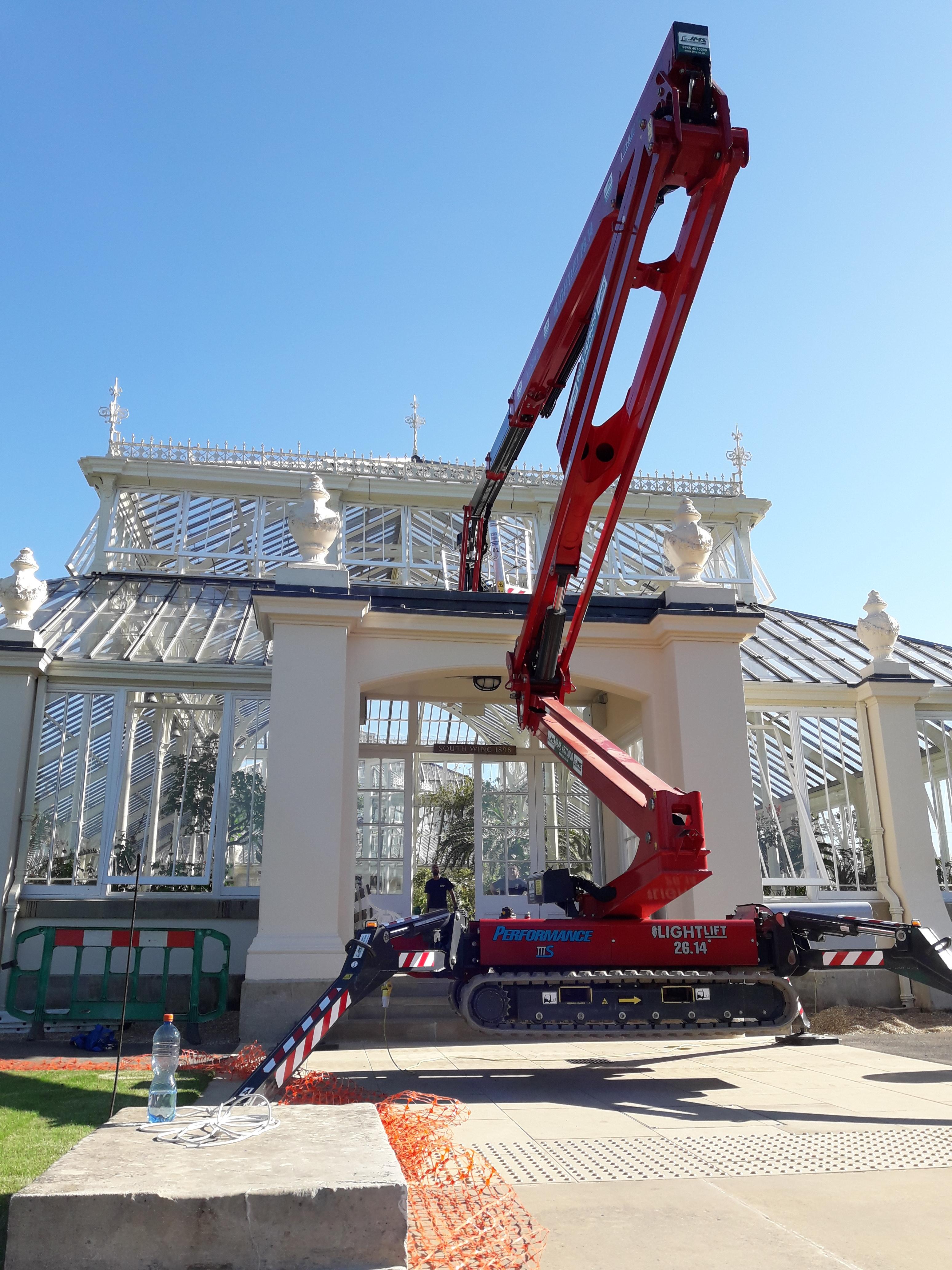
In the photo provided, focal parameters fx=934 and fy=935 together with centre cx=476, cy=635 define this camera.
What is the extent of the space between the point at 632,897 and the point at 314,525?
5.91 metres

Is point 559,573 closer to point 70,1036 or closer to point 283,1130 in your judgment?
point 283,1130

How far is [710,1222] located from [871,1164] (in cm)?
136

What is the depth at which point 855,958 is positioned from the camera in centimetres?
798

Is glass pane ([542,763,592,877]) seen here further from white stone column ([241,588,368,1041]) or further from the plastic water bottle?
the plastic water bottle

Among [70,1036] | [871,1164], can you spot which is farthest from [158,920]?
[871,1164]

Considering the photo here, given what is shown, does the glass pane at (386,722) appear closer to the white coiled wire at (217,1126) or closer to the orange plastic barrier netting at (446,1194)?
the orange plastic barrier netting at (446,1194)

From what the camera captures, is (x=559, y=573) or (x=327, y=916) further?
(x=327, y=916)

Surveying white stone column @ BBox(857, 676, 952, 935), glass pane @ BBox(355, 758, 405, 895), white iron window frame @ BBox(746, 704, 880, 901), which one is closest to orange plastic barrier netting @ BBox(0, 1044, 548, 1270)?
glass pane @ BBox(355, 758, 405, 895)

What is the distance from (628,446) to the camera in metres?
7.70

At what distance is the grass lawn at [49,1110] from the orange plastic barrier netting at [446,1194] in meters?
1.13

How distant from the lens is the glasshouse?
35.0 ft

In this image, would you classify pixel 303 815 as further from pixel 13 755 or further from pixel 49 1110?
pixel 49 1110

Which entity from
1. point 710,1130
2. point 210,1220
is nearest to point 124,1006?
point 210,1220

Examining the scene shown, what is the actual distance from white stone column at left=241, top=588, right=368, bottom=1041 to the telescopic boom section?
213 cm
